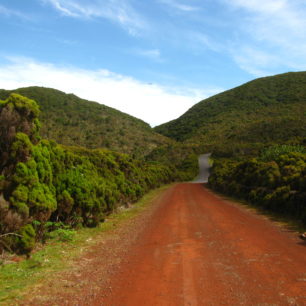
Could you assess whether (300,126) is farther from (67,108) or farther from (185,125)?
(185,125)

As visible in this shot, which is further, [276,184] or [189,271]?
[276,184]

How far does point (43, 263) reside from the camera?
6387 millimetres

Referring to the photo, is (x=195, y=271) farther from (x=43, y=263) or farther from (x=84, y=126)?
(x=84, y=126)

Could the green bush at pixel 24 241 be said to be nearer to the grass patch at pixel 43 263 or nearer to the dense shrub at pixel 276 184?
the grass patch at pixel 43 263

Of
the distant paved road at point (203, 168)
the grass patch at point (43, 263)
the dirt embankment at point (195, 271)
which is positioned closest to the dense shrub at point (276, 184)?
the dirt embankment at point (195, 271)

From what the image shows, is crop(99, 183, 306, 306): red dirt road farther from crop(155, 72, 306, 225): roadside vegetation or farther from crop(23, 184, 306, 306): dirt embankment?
crop(155, 72, 306, 225): roadside vegetation

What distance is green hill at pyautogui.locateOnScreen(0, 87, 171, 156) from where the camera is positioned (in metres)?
60.3

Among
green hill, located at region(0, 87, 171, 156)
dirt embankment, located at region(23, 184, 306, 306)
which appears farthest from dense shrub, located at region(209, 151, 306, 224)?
green hill, located at region(0, 87, 171, 156)

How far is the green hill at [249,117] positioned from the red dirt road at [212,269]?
1898 inches

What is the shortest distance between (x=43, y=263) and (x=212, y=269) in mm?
3443

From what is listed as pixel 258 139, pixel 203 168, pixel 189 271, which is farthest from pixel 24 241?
pixel 258 139

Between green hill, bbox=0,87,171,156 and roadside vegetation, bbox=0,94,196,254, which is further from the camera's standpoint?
green hill, bbox=0,87,171,156

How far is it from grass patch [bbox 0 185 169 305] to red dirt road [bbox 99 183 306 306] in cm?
126

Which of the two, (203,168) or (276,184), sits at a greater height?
(276,184)
